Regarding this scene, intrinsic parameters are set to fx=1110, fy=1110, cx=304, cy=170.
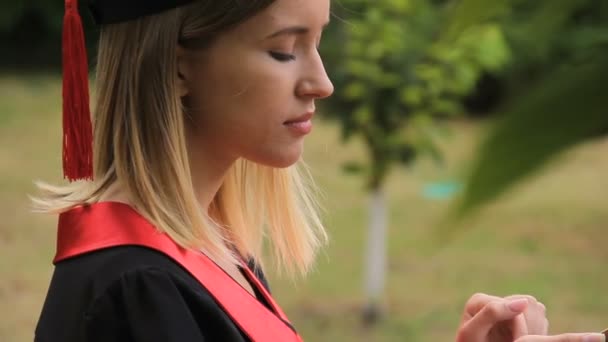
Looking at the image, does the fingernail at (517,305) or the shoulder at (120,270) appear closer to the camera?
the shoulder at (120,270)

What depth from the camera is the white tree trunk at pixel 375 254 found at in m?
5.38

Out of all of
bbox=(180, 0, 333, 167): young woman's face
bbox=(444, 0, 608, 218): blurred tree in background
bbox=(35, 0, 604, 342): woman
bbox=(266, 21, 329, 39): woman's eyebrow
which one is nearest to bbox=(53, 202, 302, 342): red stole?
bbox=(35, 0, 604, 342): woman

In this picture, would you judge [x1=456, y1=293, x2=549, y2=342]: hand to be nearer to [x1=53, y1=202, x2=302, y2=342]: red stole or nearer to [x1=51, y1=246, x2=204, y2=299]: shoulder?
[x1=53, y1=202, x2=302, y2=342]: red stole

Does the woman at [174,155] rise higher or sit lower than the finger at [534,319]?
higher

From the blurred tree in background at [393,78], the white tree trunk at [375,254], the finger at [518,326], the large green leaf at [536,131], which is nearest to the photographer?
the large green leaf at [536,131]

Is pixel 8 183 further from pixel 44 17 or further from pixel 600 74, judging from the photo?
pixel 600 74

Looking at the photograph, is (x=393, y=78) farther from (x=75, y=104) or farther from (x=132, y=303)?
(x=132, y=303)

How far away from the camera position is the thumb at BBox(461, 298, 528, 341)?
1280 mm

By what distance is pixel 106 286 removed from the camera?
1110mm

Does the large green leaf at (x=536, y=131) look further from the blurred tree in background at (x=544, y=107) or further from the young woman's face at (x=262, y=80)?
the young woman's face at (x=262, y=80)

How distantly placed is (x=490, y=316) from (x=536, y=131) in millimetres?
703

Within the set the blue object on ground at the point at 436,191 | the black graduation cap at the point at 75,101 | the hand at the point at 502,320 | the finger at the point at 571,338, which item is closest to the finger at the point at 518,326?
the hand at the point at 502,320

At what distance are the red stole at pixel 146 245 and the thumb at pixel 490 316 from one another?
0.23 m

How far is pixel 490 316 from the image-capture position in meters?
1.29
